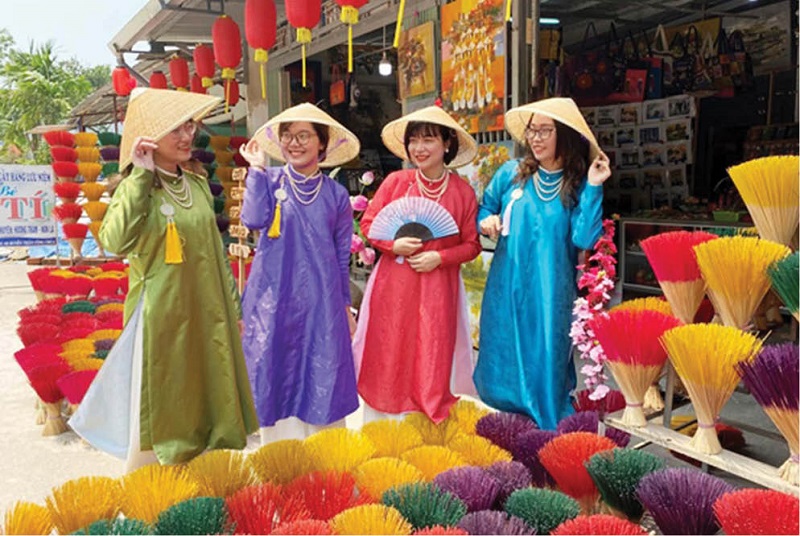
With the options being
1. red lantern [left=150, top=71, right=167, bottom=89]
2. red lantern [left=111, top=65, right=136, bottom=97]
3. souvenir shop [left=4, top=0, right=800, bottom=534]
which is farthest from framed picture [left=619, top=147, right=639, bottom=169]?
red lantern [left=111, top=65, right=136, bottom=97]

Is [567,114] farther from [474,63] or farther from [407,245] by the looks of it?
[474,63]

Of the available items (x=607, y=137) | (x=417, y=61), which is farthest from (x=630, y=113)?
(x=417, y=61)

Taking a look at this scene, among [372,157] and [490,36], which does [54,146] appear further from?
[490,36]

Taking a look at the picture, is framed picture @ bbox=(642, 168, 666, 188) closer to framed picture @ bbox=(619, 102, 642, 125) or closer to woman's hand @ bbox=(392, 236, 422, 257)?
framed picture @ bbox=(619, 102, 642, 125)

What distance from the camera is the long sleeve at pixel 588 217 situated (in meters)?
2.37

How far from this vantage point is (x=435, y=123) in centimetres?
263

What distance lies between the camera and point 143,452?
2.14m

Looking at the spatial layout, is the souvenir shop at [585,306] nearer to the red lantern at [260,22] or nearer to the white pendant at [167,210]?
the red lantern at [260,22]

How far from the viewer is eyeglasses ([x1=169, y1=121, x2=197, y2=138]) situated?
2.11 meters

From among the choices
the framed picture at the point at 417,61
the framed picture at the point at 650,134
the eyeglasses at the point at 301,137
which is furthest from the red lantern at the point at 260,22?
the framed picture at the point at 650,134

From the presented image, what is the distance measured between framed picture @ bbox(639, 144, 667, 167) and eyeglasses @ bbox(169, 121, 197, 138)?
5.69 meters

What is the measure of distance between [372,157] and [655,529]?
26.7 feet

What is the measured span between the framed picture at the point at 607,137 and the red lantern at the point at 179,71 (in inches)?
190

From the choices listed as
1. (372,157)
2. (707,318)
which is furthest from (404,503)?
(372,157)
